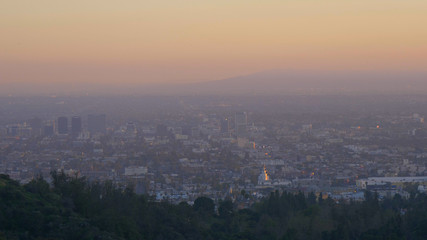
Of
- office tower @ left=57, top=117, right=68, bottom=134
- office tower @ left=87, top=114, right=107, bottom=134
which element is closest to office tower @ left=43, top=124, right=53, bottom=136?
office tower @ left=57, top=117, right=68, bottom=134

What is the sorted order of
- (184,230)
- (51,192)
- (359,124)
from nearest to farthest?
(51,192) < (184,230) < (359,124)

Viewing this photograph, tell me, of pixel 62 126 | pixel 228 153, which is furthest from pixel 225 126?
pixel 62 126

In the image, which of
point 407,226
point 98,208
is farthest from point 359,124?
point 98,208

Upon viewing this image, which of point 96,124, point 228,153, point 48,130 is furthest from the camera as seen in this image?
point 96,124

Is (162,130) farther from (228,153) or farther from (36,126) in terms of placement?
(228,153)

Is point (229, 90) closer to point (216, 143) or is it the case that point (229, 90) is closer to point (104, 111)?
point (104, 111)

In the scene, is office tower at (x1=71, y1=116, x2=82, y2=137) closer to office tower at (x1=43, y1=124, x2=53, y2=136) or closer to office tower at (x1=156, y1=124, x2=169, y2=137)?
office tower at (x1=43, y1=124, x2=53, y2=136)
